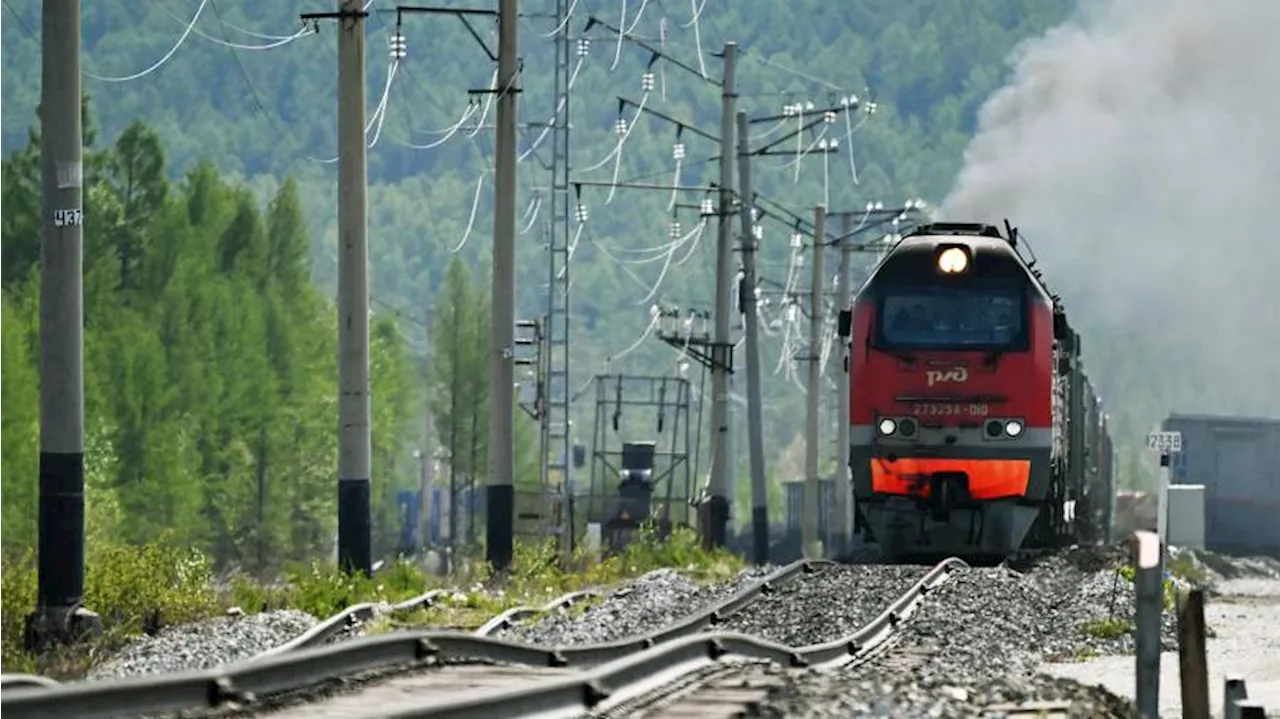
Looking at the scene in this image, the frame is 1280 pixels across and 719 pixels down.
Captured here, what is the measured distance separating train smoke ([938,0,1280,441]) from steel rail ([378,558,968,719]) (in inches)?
1207

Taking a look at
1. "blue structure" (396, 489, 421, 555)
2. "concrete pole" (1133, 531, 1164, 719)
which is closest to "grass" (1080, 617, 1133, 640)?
"concrete pole" (1133, 531, 1164, 719)

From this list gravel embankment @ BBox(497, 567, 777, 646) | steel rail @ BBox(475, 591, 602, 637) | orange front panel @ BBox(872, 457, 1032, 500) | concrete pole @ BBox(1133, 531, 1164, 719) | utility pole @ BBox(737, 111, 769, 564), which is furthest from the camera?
utility pole @ BBox(737, 111, 769, 564)

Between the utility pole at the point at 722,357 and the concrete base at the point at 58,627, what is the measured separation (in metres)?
28.4

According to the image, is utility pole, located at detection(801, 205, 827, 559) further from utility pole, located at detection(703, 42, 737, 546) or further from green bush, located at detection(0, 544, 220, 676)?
green bush, located at detection(0, 544, 220, 676)

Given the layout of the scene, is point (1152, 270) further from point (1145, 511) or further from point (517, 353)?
point (517, 353)

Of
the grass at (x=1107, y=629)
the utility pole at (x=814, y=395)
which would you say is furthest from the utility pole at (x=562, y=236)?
the grass at (x=1107, y=629)

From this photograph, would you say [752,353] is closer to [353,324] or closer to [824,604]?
[353,324]

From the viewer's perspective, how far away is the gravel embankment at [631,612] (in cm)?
2183

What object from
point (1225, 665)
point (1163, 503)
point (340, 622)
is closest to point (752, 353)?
point (1163, 503)

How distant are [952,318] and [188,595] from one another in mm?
9772

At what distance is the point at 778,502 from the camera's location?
168625mm

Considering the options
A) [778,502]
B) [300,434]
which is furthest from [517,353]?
[778,502]

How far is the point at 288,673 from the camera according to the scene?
12125 mm

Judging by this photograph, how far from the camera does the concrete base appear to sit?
21.2 metres
